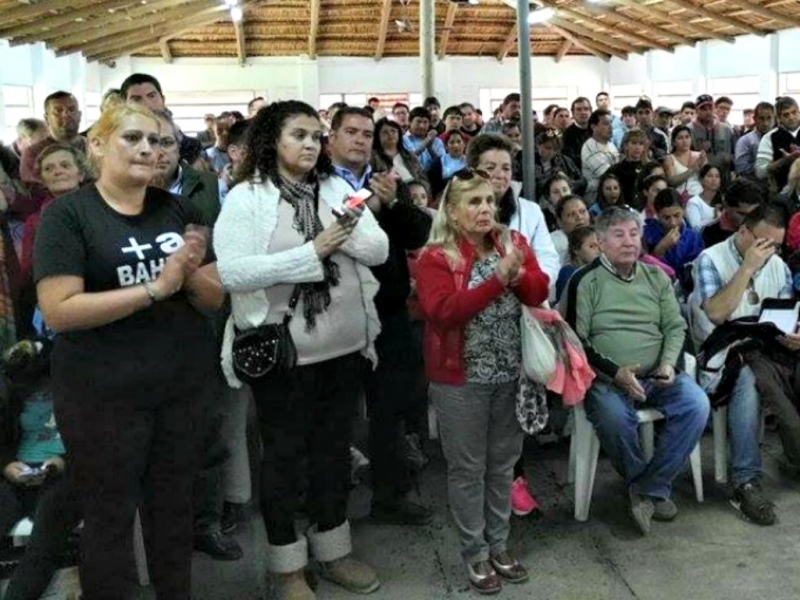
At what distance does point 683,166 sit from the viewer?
233 inches

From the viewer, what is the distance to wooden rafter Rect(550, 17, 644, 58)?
16953 mm

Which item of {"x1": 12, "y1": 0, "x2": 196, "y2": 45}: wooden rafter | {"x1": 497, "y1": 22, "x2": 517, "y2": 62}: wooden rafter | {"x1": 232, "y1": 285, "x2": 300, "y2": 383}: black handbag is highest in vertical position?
{"x1": 497, "y1": 22, "x2": 517, "y2": 62}: wooden rafter

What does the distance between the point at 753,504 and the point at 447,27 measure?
14.8m

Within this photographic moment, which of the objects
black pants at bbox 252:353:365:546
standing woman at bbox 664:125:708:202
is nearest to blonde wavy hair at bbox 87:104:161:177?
black pants at bbox 252:353:365:546

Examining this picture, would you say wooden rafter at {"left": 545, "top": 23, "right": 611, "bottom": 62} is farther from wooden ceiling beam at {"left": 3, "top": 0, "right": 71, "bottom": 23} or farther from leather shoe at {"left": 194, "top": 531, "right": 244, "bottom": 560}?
leather shoe at {"left": 194, "top": 531, "right": 244, "bottom": 560}

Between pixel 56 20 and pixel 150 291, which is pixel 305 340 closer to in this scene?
pixel 150 291

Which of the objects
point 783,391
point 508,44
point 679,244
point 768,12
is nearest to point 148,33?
point 508,44

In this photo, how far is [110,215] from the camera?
200 centimetres

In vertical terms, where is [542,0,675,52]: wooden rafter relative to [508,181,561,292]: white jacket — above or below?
above

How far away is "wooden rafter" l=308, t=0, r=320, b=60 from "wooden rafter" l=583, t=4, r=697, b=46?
15.5ft

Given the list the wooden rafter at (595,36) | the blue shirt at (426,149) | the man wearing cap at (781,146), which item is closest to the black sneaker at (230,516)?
the blue shirt at (426,149)

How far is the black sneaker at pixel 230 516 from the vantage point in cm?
304

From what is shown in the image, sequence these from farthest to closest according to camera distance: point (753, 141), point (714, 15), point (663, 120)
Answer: point (714, 15) < point (663, 120) < point (753, 141)

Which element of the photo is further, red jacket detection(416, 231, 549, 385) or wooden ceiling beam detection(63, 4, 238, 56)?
wooden ceiling beam detection(63, 4, 238, 56)
